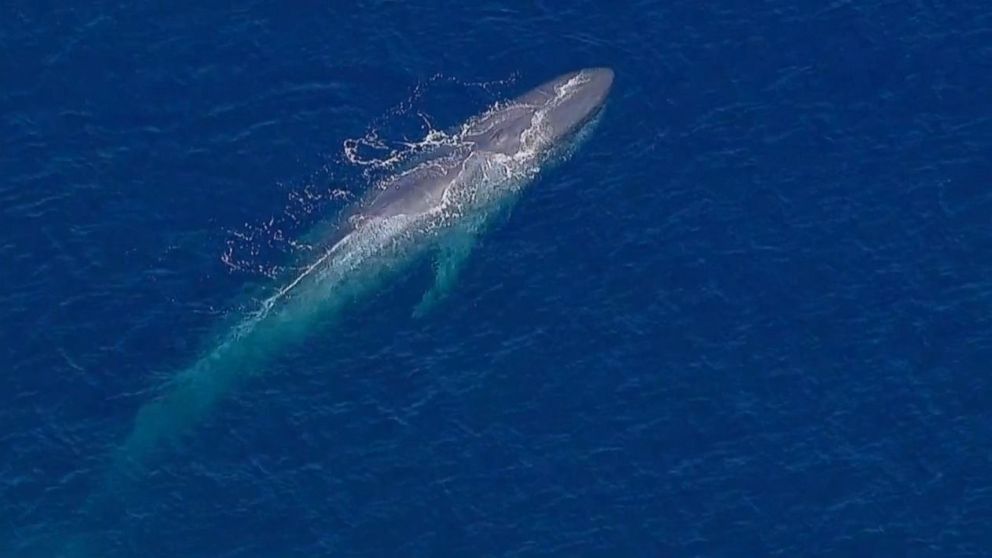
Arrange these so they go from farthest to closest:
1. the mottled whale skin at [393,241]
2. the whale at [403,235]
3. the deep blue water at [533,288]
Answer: the whale at [403,235], the mottled whale skin at [393,241], the deep blue water at [533,288]

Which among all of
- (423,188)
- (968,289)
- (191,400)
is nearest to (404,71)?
(423,188)

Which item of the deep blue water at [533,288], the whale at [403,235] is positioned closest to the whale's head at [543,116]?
the whale at [403,235]

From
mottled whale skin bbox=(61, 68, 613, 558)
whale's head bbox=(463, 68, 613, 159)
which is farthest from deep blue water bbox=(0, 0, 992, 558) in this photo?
whale's head bbox=(463, 68, 613, 159)

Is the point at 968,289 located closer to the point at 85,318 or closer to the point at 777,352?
the point at 777,352

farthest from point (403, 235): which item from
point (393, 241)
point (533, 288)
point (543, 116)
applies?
point (543, 116)

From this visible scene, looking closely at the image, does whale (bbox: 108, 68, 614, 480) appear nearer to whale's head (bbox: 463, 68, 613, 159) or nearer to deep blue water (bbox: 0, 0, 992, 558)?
whale's head (bbox: 463, 68, 613, 159)

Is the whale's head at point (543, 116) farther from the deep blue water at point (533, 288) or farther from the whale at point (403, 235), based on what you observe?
the deep blue water at point (533, 288)
